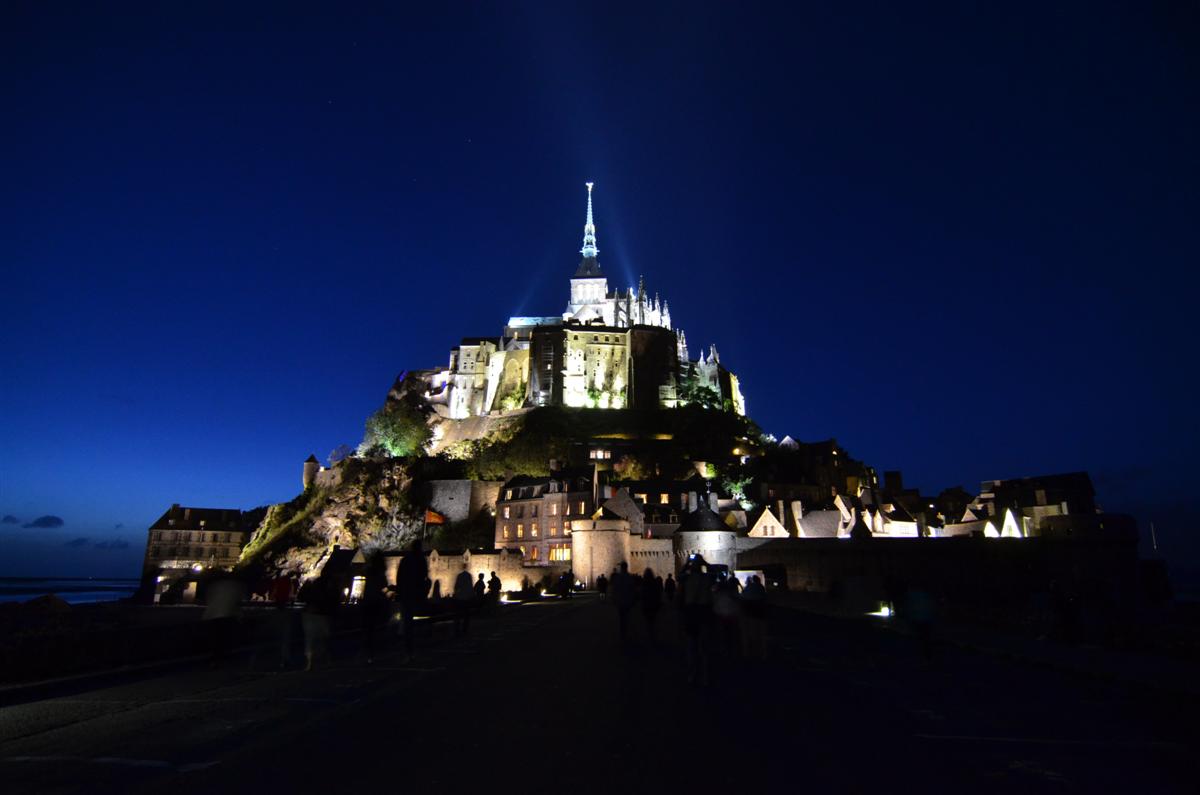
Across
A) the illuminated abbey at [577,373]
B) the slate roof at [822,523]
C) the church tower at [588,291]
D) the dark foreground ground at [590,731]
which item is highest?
the church tower at [588,291]

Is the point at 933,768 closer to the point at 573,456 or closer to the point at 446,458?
the point at 573,456

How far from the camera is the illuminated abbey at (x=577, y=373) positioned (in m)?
95.6

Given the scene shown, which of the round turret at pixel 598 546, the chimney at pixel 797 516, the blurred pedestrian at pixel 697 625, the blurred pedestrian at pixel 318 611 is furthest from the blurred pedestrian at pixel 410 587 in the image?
the chimney at pixel 797 516

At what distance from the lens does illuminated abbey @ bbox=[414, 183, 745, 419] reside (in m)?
95.6

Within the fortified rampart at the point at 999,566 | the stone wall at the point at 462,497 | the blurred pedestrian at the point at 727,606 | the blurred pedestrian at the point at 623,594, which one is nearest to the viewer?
the blurred pedestrian at the point at 727,606

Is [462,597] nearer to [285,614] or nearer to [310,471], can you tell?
[285,614]

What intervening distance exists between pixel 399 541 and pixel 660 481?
26.9 meters

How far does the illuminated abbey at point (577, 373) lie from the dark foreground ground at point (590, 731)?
82.0 metres


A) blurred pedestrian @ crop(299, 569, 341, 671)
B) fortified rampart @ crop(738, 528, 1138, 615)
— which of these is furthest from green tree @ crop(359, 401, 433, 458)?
blurred pedestrian @ crop(299, 569, 341, 671)

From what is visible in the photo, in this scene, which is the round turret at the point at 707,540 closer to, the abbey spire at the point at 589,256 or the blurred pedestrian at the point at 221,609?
the blurred pedestrian at the point at 221,609

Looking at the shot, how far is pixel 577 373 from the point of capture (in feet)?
318

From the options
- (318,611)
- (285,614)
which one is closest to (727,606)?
(318,611)

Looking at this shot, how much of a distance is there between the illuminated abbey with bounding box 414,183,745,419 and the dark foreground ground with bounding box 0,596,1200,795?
82049 millimetres

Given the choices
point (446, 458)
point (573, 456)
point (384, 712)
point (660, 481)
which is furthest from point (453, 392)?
point (384, 712)
